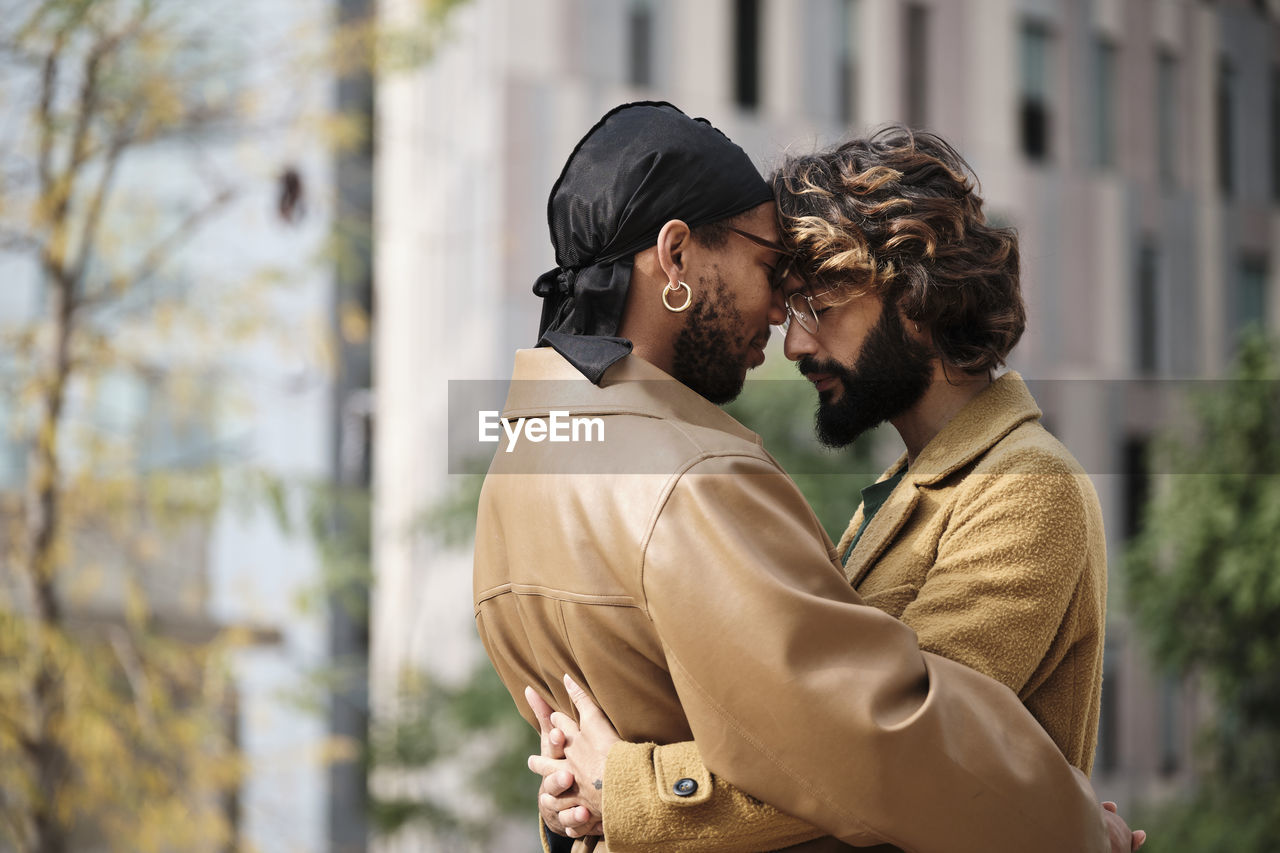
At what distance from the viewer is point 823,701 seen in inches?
71.4

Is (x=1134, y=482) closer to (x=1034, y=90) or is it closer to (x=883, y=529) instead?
(x=1034, y=90)

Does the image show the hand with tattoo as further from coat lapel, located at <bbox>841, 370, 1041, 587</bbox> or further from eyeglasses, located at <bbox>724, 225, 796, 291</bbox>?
eyeglasses, located at <bbox>724, 225, 796, 291</bbox>

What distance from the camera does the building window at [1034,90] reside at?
14.7 m

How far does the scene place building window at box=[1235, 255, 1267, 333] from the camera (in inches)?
610

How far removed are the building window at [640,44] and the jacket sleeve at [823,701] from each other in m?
11.7

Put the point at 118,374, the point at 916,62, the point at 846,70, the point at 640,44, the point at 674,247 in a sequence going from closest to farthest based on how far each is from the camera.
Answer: the point at 674,247
the point at 118,374
the point at 640,44
the point at 846,70
the point at 916,62

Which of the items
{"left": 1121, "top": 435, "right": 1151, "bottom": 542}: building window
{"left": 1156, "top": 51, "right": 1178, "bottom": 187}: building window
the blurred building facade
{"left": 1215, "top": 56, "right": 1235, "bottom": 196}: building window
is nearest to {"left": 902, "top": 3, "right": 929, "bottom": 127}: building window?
the blurred building facade

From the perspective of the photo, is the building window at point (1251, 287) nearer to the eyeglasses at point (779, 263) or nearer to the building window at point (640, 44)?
the building window at point (640, 44)

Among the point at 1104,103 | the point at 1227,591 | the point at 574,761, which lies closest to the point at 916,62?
the point at 1104,103

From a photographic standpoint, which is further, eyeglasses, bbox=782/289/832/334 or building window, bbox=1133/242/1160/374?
building window, bbox=1133/242/1160/374

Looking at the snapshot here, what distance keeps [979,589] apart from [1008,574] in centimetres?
4

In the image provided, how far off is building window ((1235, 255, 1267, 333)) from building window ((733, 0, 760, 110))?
547 centimetres

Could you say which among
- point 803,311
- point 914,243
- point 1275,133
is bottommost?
point 803,311

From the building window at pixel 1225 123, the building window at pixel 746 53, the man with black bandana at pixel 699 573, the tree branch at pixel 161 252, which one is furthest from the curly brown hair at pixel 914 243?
the building window at pixel 1225 123
